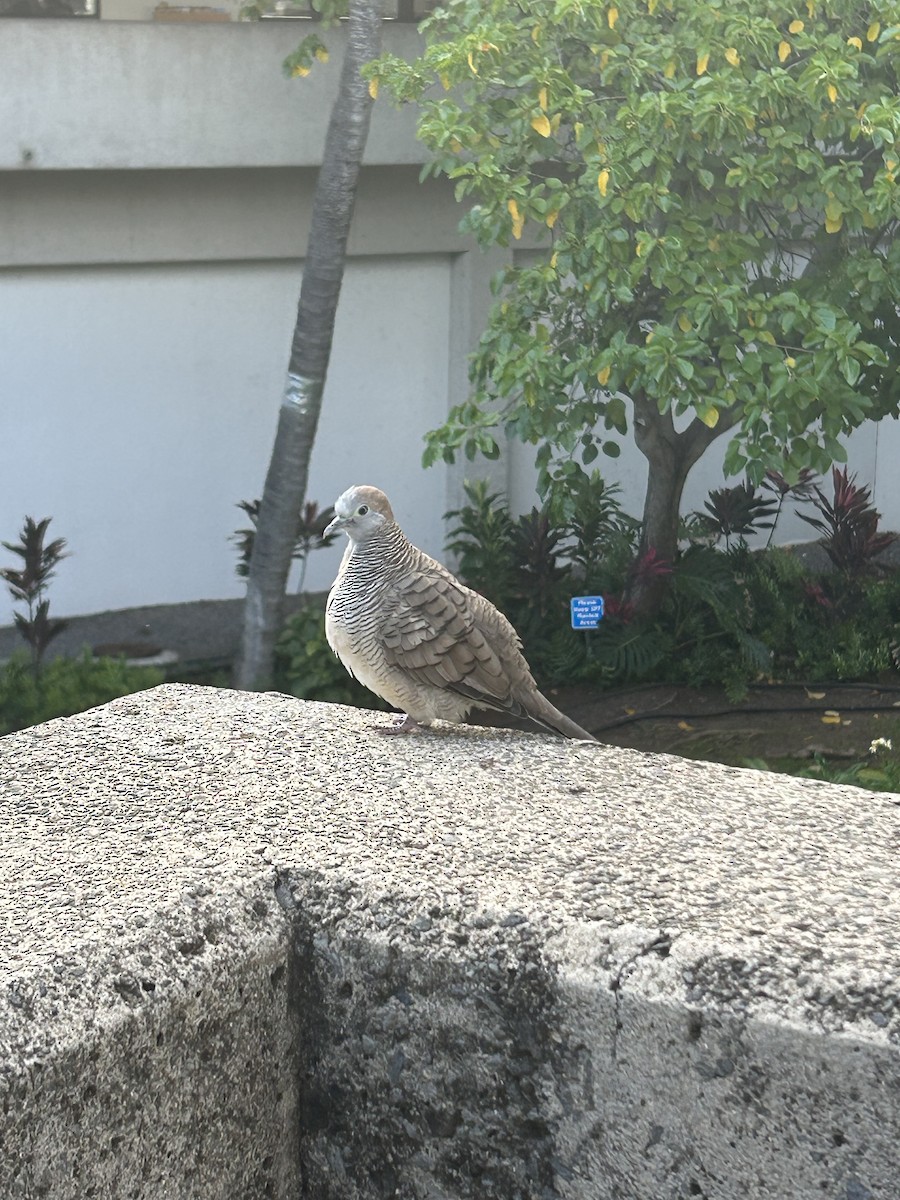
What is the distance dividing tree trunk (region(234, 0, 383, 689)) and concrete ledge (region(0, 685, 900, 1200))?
426 cm

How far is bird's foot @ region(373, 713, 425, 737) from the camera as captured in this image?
267cm

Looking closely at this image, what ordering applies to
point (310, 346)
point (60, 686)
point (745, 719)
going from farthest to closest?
1. point (745, 719)
2. point (60, 686)
3. point (310, 346)

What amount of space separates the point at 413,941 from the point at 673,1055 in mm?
360

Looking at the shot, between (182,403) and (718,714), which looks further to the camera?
(182,403)

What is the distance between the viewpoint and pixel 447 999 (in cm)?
175

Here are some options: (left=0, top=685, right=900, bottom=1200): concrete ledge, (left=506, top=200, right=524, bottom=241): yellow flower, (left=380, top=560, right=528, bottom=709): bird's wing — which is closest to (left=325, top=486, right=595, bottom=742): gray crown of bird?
(left=380, top=560, right=528, bottom=709): bird's wing

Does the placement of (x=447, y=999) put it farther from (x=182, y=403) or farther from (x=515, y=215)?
(x=182, y=403)

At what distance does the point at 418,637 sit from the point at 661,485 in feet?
14.8

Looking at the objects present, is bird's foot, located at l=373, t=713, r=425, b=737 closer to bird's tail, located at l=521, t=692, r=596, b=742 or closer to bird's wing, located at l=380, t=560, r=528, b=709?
bird's wing, located at l=380, t=560, r=528, b=709

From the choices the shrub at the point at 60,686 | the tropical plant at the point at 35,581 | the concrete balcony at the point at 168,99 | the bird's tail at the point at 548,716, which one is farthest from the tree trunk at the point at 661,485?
the bird's tail at the point at 548,716

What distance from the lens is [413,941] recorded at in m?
1.77

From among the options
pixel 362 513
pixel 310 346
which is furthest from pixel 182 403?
pixel 362 513

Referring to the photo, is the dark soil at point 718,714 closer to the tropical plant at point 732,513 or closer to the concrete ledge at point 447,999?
the tropical plant at point 732,513

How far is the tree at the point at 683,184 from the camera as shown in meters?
5.21
